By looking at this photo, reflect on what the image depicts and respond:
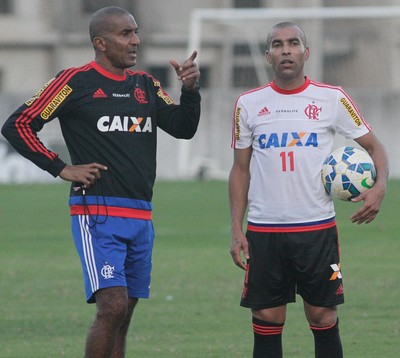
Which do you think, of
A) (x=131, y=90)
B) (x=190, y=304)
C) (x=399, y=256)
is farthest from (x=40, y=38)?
(x=131, y=90)

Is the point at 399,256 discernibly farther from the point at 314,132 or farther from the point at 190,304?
the point at 314,132

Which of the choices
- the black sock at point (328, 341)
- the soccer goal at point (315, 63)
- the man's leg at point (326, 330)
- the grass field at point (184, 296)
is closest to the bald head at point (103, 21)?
the man's leg at point (326, 330)

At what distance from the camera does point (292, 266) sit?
22.7ft

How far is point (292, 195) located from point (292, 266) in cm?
42

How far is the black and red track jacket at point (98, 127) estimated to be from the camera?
6.96 meters

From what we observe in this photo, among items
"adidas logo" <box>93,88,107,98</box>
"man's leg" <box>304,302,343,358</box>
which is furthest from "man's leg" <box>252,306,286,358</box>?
"adidas logo" <box>93,88,107,98</box>

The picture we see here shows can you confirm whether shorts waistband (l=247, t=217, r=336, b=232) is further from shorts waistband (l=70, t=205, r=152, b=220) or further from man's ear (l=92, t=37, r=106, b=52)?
man's ear (l=92, t=37, r=106, b=52)

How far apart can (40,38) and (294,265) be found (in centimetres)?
3705

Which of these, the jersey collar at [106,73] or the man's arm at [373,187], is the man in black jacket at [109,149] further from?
the man's arm at [373,187]

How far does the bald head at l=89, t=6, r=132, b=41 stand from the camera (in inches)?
279

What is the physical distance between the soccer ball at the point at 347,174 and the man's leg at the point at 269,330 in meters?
0.78

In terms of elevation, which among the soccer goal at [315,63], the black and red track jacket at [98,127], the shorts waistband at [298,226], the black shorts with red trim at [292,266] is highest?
the soccer goal at [315,63]

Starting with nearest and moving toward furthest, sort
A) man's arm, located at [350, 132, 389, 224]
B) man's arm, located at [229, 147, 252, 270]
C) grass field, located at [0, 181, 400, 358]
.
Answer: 1. man's arm, located at [350, 132, 389, 224]
2. man's arm, located at [229, 147, 252, 270]
3. grass field, located at [0, 181, 400, 358]

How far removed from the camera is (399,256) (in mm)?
13750
